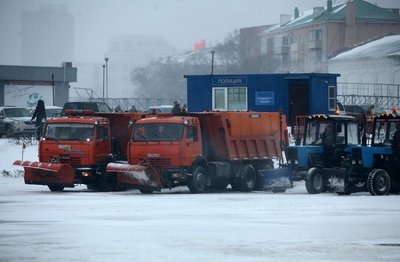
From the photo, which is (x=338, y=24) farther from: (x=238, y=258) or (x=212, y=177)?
(x=238, y=258)

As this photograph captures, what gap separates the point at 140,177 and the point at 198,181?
6.73ft

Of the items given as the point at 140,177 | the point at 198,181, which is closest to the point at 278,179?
the point at 198,181

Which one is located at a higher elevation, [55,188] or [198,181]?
[198,181]

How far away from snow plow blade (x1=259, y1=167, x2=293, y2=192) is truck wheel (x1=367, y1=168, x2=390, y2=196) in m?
4.13

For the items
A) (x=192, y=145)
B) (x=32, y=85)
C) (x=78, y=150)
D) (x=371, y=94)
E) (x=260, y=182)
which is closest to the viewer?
(x=192, y=145)

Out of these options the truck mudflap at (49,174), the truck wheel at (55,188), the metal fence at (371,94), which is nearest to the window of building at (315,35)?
the metal fence at (371,94)

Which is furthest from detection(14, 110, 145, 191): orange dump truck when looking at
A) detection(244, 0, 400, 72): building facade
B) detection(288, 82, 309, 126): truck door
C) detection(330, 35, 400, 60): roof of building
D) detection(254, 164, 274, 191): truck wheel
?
detection(244, 0, 400, 72): building facade

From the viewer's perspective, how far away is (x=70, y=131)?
36.5 m

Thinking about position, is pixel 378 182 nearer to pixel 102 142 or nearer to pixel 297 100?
pixel 102 142

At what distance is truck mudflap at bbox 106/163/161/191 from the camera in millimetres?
34062

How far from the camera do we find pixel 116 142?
37.8 metres

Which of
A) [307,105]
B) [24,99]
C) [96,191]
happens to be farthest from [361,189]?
[24,99]

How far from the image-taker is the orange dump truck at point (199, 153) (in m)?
34.8

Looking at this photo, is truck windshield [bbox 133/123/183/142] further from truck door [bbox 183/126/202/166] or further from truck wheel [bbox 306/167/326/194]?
truck wheel [bbox 306/167/326/194]
